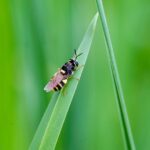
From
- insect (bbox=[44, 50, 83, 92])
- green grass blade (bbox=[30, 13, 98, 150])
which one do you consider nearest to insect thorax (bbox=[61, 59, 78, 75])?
insect (bbox=[44, 50, 83, 92])

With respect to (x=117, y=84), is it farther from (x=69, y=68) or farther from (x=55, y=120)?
(x=69, y=68)

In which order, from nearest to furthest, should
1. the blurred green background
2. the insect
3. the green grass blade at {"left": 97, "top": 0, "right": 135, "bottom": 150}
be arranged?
the green grass blade at {"left": 97, "top": 0, "right": 135, "bottom": 150} < the insect < the blurred green background

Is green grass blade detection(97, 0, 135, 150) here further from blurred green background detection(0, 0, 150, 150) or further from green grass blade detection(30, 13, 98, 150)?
blurred green background detection(0, 0, 150, 150)

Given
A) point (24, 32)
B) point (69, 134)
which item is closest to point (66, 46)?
point (24, 32)

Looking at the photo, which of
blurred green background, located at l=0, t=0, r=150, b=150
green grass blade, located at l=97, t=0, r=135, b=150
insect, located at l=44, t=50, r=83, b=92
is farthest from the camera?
blurred green background, located at l=0, t=0, r=150, b=150

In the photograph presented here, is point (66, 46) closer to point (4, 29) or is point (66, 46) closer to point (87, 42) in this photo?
point (4, 29)

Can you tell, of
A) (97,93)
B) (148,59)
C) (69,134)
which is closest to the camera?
(69,134)

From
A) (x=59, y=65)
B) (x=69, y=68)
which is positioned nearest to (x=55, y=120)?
(x=69, y=68)

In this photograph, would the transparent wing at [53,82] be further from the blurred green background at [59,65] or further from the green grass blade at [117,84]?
the green grass blade at [117,84]

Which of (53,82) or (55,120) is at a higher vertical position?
(53,82)
